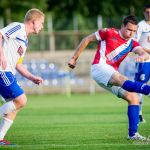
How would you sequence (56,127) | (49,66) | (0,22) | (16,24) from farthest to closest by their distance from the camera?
1. (0,22)
2. (49,66)
3. (56,127)
4. (16,24)

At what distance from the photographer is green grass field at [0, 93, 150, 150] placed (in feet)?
39.4

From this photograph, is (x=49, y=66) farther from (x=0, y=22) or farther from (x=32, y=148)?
(x=32, y=148)

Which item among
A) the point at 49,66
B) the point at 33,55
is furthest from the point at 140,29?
the point at 33,55

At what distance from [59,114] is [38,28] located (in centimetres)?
742

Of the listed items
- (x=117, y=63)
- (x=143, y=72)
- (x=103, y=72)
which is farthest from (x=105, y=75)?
(x=143, y=72)

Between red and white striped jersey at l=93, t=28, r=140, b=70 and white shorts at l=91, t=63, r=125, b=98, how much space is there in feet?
0.42

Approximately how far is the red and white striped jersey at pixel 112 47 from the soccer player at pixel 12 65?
1310 mm

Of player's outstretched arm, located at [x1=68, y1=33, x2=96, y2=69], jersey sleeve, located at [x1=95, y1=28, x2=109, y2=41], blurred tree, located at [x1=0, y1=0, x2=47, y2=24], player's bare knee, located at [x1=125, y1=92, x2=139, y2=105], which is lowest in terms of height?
blurred tree, located at [x1=0, y1=0, x2=47, y2=24]

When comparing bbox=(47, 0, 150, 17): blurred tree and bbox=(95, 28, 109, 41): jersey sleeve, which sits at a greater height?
bbox=(95, 28, 109, 41): jersey sleeve

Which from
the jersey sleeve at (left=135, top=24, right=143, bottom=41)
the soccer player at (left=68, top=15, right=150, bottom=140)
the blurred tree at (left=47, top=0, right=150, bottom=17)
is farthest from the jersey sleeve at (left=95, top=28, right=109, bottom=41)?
the blurred tree at (left=47, top=0, right=150, bottom=17)

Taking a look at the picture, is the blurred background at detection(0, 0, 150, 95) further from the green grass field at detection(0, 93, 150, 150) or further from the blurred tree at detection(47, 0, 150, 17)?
the green grass field at detection(0, 93, 150, 150)

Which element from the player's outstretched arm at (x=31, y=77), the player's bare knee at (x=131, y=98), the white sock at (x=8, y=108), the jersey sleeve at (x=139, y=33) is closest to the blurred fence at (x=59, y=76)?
the jersey sleeve at (x=139, y=33)

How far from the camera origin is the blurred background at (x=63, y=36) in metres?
32.8

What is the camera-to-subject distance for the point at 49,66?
32500mm
